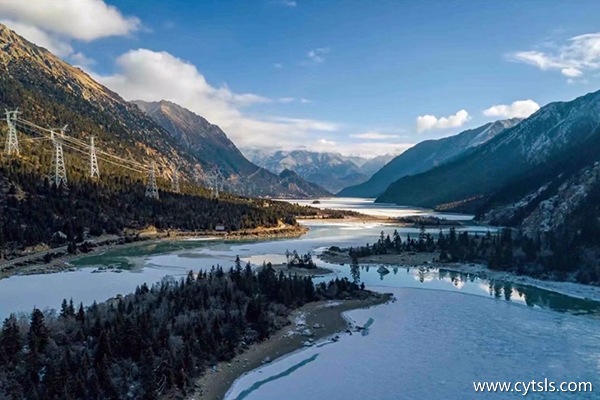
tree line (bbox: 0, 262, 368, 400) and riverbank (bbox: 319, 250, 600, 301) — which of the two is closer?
tree line (bbox: 0, 262, 368, 400)

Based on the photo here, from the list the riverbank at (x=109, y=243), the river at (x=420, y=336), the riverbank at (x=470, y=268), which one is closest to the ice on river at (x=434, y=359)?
the river at (x=420, y=336)

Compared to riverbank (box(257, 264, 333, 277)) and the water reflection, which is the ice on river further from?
riverbank (box(257, 264, 333, 277))

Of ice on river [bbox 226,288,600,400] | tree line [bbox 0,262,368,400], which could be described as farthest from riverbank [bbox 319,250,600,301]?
tree line [bbox 0,262,368,400]

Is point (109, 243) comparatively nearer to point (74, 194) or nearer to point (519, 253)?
point (74, 194)

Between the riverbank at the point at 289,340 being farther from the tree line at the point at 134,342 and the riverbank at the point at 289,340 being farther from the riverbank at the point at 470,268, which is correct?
the riverbank at the point at 470,268

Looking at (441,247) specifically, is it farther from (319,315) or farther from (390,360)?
(390,360)
